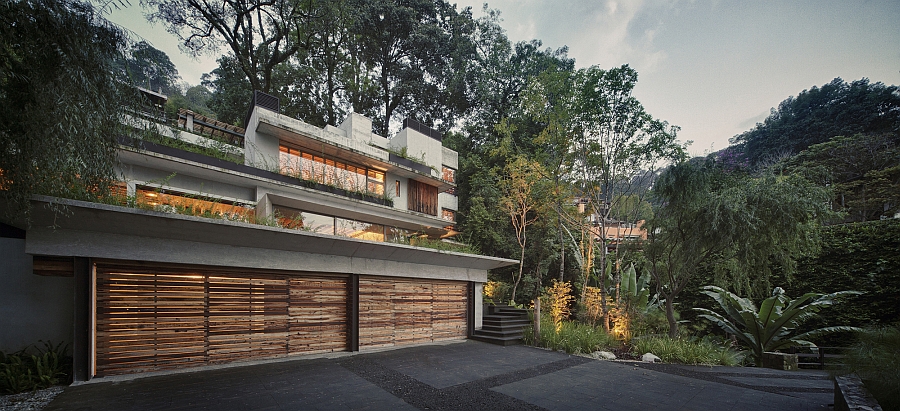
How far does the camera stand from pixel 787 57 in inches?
535

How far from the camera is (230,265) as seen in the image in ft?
26.4

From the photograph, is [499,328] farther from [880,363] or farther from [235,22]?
[235,22]

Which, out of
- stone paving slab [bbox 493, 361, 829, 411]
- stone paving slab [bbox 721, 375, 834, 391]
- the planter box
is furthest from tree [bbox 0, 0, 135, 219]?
the planter box

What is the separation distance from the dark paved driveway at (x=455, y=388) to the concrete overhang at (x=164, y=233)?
2.60m

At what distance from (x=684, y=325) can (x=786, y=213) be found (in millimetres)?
7353

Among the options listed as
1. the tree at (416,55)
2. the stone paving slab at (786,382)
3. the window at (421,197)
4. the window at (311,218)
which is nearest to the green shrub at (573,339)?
the stone paving slab at (786,382)

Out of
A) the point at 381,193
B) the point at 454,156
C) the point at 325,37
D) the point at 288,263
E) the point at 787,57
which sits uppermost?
the point at 325,37

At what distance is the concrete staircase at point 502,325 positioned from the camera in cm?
1234

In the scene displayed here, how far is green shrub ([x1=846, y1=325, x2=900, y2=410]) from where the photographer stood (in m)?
4.69

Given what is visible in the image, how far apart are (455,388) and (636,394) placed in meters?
3.39

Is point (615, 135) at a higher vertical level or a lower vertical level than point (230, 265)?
higher

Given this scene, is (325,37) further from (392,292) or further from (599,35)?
(392,292)

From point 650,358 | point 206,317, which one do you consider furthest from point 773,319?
point 206,317

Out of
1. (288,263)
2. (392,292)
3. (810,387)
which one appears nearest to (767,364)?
(810,387)
